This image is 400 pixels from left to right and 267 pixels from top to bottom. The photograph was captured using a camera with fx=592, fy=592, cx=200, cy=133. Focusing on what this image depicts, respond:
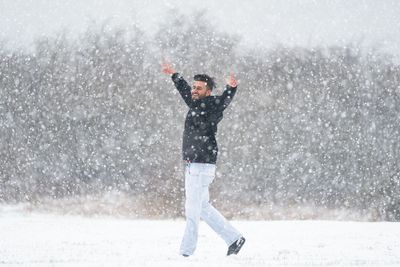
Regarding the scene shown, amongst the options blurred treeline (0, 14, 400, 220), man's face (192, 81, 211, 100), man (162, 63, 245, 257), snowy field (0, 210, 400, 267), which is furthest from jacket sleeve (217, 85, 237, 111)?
blurred treeline (0, 14, 400, 220)

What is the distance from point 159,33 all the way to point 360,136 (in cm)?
553

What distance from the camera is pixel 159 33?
14648mm

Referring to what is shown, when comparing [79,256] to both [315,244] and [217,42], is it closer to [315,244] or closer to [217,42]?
[315,244]

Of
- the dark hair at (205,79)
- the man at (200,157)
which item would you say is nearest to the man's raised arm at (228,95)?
the man at (200,157)

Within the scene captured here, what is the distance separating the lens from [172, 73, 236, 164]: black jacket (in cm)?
590

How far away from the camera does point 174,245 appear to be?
24.6ft

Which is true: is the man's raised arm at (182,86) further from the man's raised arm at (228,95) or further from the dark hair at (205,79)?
the man's raised arm at (228,95)

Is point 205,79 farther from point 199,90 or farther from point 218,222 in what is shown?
point 218,222

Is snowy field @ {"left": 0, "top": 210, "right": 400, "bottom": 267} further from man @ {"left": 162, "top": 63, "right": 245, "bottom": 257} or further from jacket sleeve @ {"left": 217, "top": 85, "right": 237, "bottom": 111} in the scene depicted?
jacket sleeve @ {"left": 217, "top": 85, "right": 237, "bottom": 111}

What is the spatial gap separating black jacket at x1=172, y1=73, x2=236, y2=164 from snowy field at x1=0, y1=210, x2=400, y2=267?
3.40ft

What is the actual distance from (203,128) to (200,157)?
30cm

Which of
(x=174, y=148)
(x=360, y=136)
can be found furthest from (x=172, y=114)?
(x=360, y=136)

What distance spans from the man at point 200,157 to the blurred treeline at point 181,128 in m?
7.65

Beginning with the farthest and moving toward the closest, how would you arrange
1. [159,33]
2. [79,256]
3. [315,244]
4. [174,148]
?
1. [159,33]
2. [174,148]
3. [315,244]
4. [79,256]
